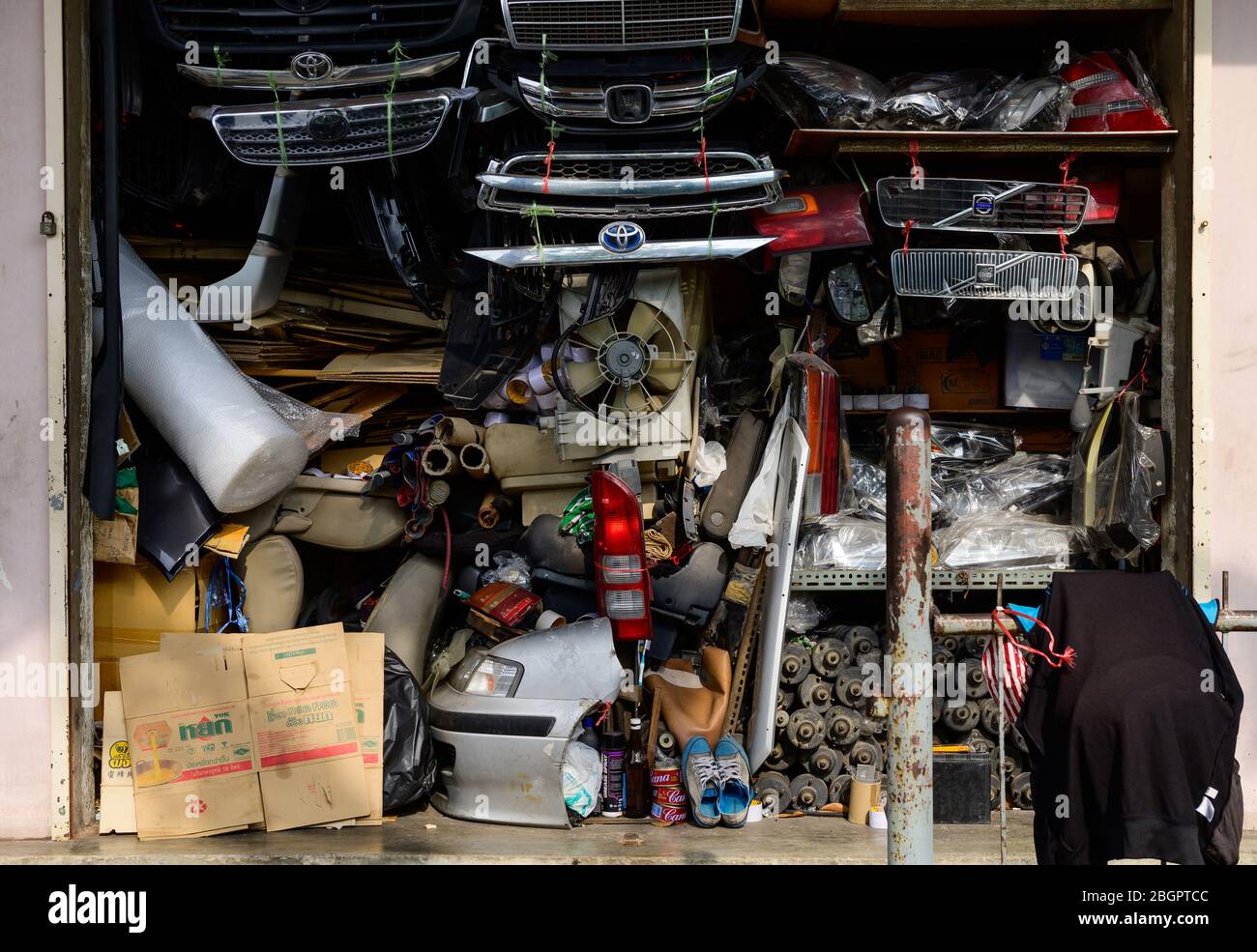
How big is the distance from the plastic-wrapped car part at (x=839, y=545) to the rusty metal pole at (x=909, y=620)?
3.29 meters

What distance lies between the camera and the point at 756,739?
18.9 ft

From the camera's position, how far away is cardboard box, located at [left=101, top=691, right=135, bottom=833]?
17.8 ft

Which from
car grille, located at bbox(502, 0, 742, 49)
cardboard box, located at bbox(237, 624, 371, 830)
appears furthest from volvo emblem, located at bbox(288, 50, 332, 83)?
cardboard box, located at bbox(237, 624, 371, 830)

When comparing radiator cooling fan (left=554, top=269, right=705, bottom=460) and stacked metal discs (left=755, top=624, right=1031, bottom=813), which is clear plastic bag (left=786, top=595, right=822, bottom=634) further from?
radiator cooling fan (left=554, top=269, right=705, bottom=460)

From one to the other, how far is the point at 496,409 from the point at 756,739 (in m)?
2.23

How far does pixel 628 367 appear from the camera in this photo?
19.9 ft

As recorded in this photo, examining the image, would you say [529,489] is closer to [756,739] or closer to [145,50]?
[756,739]

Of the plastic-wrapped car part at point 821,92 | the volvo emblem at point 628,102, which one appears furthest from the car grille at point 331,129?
the plastic-wrapped car part at point 821,92

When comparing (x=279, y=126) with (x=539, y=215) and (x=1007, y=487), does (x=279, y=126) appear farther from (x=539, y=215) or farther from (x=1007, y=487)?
(x=1007, y=487)

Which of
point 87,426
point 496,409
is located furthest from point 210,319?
point 496,409

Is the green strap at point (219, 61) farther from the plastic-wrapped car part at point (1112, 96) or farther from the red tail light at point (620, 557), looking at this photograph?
the plastic-wrapped car part at point (1112, 96)

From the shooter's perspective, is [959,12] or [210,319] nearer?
[959,12]

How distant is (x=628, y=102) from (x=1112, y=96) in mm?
2293

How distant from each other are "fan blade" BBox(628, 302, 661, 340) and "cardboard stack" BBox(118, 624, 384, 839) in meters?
2.12
